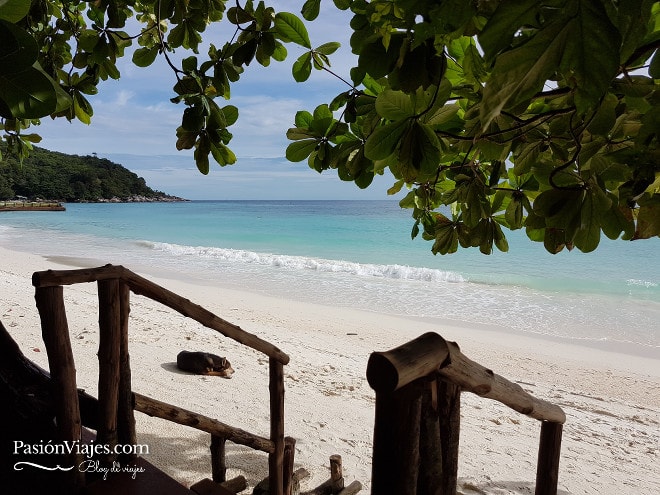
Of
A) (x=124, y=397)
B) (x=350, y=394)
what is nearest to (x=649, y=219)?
(x=124, y=397)

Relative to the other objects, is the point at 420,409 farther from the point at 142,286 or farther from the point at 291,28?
the point at 142,286

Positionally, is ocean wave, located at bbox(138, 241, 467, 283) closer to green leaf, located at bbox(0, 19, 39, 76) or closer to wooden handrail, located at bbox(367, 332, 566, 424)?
wooden handrail, located at bbox(367, 332, 566, 424)

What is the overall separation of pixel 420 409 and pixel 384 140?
1.59 ft

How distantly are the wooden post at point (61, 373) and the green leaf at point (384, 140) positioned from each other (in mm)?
1316

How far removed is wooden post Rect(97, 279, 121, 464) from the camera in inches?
67.9

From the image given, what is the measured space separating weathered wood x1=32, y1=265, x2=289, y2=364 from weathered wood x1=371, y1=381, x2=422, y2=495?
1.27 m

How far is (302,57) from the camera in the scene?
1320mm

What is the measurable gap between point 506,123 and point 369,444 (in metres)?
3.21

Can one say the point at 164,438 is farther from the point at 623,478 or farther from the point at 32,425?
the point at 623,478

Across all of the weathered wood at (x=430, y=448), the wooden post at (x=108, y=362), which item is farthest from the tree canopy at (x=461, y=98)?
the wooden post at (x=108, y=362)

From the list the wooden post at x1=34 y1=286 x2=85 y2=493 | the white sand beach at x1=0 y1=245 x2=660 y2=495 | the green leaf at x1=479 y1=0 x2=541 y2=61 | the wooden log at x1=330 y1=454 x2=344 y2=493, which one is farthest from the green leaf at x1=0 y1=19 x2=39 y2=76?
the white sand beach at x1=0 y1=245 x2=660 y2=495

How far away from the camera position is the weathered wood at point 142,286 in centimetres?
155

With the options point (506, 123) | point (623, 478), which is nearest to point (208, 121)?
point (506, 123)

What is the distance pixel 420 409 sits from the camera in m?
0.69
